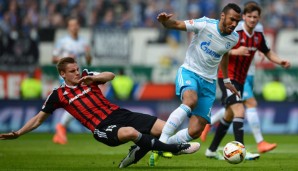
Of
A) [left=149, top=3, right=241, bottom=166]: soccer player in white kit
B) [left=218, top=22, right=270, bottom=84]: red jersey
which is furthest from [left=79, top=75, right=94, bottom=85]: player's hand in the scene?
[left=218, top=22, right=270, bottom=84]: red jersey

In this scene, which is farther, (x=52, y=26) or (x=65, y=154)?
(x=52, y=26)

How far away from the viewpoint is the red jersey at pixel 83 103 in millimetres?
9711

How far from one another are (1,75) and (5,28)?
5.13 feet

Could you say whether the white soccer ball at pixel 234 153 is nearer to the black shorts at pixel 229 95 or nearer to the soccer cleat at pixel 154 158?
the soccer cleat at pixel 154 158

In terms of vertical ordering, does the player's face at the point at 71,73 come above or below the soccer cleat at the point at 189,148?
above

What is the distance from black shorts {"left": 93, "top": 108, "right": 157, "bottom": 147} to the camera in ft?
30.9

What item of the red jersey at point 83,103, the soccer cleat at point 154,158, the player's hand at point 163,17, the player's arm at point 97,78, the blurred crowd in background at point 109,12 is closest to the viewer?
the player's hand at point 163,17

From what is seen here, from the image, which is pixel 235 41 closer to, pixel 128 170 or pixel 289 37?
pixel 128 170

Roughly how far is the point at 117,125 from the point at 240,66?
3.36 m

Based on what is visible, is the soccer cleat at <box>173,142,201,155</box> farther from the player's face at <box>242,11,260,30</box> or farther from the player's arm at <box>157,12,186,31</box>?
the player's face at <box>242,11,260,30</box>

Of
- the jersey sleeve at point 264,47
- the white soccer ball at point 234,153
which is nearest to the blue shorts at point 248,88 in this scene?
the jersey sleeve at point 264,47

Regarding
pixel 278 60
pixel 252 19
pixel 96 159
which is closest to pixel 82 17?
pixel 252 19

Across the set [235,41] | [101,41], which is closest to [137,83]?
[101,41]

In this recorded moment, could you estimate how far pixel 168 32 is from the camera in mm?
23547
